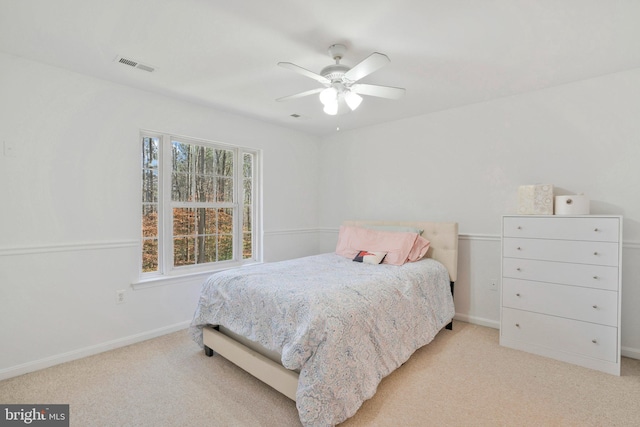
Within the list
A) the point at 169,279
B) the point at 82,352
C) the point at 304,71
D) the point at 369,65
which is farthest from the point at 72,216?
the point at 369,65

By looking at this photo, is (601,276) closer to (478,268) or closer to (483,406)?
(478,268)

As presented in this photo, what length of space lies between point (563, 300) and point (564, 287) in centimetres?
11

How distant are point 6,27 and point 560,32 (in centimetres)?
351

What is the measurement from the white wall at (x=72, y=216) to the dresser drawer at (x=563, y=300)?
319 centimetres

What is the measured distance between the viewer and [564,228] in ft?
8.16

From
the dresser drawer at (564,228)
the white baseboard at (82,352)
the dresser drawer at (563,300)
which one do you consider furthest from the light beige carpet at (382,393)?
the dresser drawer at (564,228)

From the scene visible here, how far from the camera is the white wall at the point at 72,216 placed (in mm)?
2266

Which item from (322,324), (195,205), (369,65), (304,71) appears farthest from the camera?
(195,205)

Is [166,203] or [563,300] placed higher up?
[166,203]

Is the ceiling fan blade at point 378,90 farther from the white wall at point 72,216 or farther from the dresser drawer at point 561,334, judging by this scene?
the dresser drawer at point 561,334

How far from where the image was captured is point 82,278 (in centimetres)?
258

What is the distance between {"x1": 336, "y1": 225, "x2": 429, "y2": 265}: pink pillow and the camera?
3043mm

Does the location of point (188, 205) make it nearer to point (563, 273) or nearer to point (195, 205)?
point (195, 205)

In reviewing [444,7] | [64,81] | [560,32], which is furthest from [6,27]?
[560,32]
